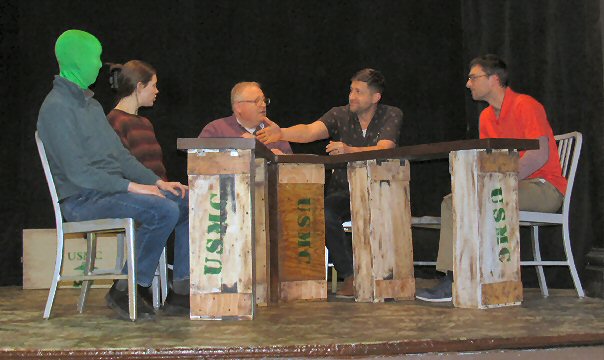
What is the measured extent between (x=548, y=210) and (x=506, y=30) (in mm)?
1613

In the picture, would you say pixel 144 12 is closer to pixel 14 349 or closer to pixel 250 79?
pixel 250 79

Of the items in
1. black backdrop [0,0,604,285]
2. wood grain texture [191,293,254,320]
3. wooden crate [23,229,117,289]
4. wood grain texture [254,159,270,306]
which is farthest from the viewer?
black backdrop [0,0,604,285]

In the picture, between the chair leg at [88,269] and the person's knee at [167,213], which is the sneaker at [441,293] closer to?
the person's knee at [167,213]

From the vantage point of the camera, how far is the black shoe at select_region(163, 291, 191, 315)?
3.23 metres

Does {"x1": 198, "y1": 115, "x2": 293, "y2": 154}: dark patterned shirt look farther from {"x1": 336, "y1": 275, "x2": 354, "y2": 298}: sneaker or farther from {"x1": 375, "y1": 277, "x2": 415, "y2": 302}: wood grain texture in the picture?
{"x1": 375, "y1": 277, "x2": 415, "y2": 302}: wood grain texture

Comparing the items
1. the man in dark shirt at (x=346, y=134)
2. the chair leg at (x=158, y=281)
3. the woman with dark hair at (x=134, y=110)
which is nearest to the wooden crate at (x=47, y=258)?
the chair leg at (x=158, y=281)

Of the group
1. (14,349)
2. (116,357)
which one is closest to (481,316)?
(116,357)

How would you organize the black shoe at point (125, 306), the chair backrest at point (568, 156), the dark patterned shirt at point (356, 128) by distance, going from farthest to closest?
the dark patterned shirt at point (356, 128)
the chair backrest at point (568, 156)
the black shoe at point (125, 306)

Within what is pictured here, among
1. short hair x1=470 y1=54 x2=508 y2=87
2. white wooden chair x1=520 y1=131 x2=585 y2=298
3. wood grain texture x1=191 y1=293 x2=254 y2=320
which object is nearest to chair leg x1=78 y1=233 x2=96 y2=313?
wood grain texture x1=191 y1=293 x2=254 y2=320

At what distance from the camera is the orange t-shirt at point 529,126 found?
362 cm

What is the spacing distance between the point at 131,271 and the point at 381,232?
4.11 ft

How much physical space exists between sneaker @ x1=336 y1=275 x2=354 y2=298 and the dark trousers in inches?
1.6

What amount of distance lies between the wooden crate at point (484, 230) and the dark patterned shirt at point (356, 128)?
0.92 m

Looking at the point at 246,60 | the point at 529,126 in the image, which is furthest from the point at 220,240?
the point at 246,60
